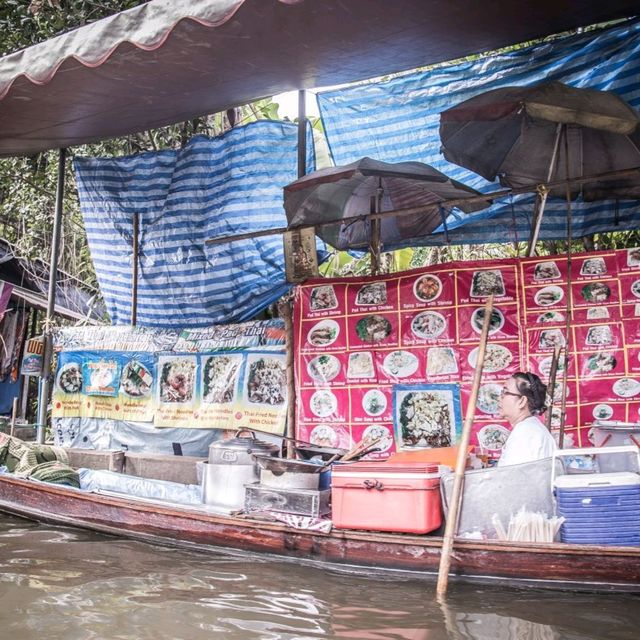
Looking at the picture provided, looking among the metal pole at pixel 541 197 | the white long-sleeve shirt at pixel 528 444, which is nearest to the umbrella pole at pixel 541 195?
the metal pole at pixel 541 197

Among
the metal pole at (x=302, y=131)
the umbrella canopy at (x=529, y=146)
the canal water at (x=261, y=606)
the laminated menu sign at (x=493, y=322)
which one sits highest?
the metal pole at (x=302, y=131)

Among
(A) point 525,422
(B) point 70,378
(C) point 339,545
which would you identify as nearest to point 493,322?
(A) point 525,422

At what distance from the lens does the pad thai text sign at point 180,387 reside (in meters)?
7.18

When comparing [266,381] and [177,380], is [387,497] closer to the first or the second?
[266,381]

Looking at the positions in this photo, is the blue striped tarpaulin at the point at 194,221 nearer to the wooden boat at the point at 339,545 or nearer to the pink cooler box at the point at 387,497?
the wooden boat at the point at 339,545

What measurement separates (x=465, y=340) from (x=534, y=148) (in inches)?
70.2

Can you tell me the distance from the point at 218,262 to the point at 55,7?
12.8 feet

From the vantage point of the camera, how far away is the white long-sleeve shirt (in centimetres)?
450

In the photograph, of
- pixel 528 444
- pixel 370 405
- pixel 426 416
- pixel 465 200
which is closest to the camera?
pixel 528 444

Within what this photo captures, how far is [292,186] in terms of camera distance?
18.6 feet

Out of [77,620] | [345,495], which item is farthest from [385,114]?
[77,620]

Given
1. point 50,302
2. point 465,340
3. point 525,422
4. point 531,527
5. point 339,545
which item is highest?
point 50,302

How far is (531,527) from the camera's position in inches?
172

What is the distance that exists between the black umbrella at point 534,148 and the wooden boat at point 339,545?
275 cm
